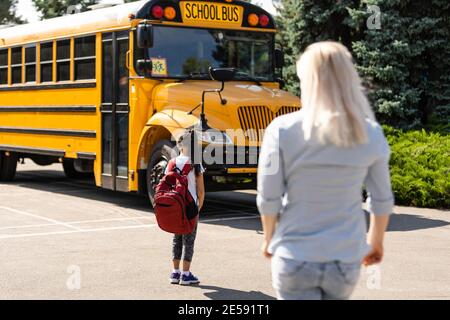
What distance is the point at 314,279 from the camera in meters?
3.10

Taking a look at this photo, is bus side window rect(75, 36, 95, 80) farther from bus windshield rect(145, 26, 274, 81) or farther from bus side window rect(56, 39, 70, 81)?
bus windshield rect(145, 26, 274, 81)

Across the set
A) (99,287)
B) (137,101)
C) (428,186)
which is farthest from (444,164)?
(99,287)

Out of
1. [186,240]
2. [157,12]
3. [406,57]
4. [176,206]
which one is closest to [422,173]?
[157,12]

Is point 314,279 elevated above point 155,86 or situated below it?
below

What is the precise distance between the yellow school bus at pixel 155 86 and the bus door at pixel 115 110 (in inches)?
0.5

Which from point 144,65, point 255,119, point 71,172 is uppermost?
point 144,65

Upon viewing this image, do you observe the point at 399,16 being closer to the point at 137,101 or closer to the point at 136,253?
the point at 137,101

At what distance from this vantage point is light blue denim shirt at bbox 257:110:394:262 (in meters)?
3.12

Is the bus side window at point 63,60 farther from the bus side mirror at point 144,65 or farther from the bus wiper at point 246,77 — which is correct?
the bus wiper at point 246,77

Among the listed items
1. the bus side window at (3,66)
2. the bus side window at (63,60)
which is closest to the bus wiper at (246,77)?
the bus side window at (63,60)

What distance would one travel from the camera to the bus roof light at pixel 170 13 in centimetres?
1105

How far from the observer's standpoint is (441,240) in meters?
8.94

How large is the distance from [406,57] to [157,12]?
724 cm

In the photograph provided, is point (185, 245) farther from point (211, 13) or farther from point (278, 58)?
point (278, 58)
